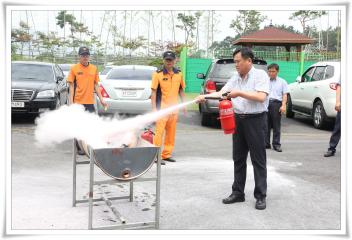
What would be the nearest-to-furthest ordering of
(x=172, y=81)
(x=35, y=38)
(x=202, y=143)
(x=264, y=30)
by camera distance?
1. (x=172, y=81)
2. (x=202, y=143)
3. (x=264, y=30)
4. (x=35, y=38)

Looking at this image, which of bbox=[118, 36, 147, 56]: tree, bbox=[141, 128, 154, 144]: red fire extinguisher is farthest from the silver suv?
bbox=[118, 36, 147, 56]: tree

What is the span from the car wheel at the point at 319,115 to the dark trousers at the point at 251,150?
682 cm

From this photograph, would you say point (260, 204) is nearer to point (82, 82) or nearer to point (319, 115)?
point (82, 82)

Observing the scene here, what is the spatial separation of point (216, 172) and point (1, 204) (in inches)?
132

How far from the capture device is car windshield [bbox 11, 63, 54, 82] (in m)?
12.1

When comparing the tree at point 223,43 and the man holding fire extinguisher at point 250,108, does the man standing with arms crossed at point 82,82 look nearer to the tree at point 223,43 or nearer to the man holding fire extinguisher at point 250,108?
the man holding fire extinguisher at point 250,108

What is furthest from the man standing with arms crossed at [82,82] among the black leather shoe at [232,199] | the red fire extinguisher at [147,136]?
the black leather shoe at [232,199]

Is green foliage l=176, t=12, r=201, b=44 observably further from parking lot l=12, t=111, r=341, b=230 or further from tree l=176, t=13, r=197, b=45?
parking lot l=12, t=111, r=341, b=230

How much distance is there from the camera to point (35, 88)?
11.3m

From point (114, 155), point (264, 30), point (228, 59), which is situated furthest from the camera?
point (264, 30)
